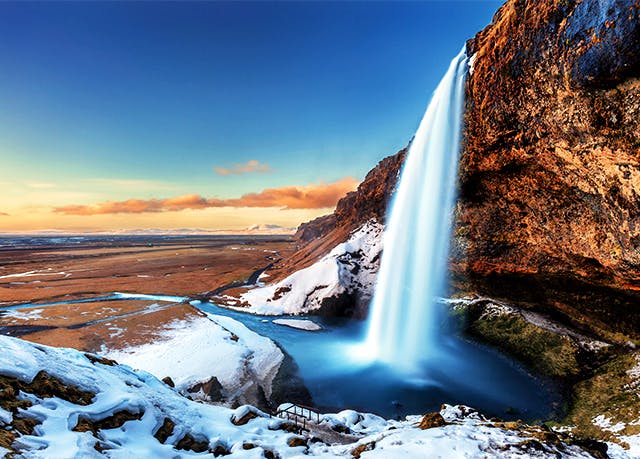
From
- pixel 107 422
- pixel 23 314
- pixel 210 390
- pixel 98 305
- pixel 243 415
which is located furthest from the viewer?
pixel 98 305

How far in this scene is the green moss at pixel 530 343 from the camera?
21266 mm

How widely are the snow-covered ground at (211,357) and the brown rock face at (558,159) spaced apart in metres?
21.3

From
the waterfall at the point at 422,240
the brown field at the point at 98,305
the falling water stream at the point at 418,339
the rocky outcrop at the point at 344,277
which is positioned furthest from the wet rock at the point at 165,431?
the rocky outcrop at the point at 344,277

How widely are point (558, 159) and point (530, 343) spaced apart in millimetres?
16127

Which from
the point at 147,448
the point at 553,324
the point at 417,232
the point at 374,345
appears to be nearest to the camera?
the point at 147,448

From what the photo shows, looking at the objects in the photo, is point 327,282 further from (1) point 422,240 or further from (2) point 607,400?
(2) point 607,400

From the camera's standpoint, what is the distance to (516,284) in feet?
85.9

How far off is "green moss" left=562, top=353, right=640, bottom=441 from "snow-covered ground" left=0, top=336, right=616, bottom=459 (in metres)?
8.06

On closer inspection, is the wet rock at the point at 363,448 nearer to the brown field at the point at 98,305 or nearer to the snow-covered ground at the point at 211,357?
the snow-covered ground at the point at 211,357

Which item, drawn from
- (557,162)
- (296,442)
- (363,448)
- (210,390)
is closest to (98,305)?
(210,390)

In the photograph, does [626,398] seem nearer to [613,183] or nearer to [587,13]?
[613,183]

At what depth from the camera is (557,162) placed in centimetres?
1680

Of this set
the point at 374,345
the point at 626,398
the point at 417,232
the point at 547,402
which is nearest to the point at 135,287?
the point at 374,345

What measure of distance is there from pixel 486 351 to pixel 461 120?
20.3 meters
